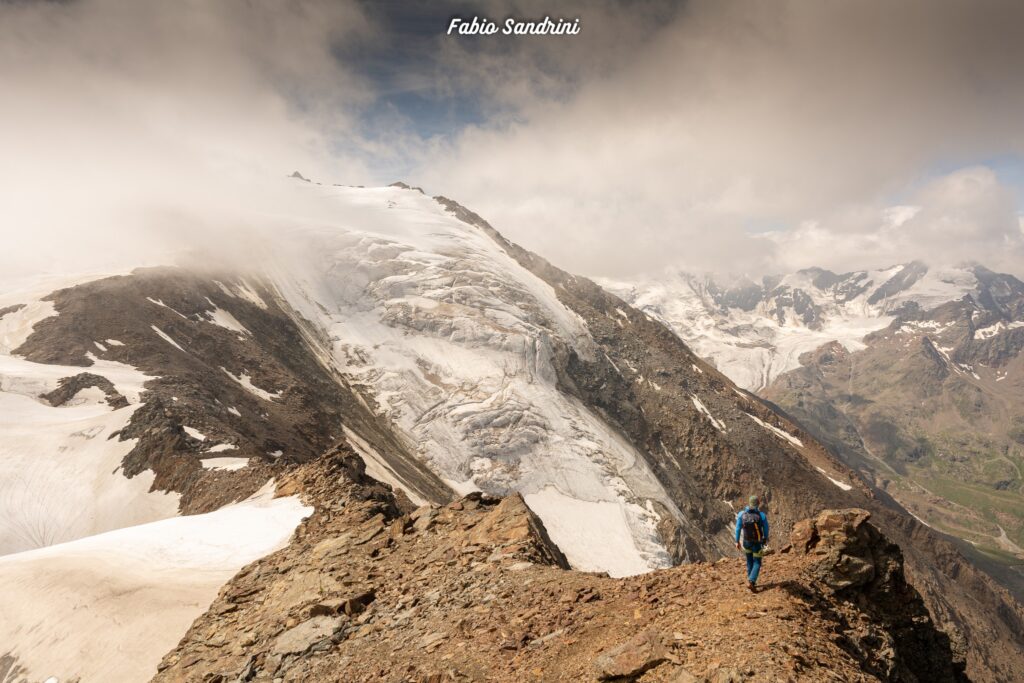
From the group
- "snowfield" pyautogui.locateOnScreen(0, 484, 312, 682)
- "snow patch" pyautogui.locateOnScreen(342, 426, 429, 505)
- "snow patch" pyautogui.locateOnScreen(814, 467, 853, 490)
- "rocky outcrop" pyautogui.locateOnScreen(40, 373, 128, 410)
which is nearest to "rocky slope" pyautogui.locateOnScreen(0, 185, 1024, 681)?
"snowfield" pyautogui.locateOnScreen(0, 484, 312, 682)

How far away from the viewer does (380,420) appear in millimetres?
89875

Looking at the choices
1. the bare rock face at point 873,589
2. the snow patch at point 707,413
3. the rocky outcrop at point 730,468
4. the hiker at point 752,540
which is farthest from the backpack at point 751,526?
the snow patch at point 707,413

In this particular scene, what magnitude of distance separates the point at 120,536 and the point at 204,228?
429 feet

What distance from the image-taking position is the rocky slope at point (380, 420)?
2491 centimetres

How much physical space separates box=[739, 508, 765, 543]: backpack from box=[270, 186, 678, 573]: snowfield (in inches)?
2198

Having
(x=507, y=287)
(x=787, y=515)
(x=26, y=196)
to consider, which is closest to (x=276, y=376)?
(x=507, y=287)

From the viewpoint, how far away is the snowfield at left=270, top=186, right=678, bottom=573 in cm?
8236

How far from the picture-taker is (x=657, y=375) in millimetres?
124812

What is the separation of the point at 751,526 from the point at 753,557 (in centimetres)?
69

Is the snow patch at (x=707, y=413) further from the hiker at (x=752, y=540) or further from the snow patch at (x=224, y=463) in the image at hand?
the hiker at (x=752, y=540)

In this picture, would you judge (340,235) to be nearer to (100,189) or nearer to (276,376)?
(276,376)

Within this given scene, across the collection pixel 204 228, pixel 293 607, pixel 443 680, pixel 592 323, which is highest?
pixel 204 228

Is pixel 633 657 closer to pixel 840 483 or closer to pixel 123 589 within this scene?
pixel 123 589

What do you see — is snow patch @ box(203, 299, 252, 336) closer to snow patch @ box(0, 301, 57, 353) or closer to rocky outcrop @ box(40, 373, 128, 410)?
snow patch @ box(0, 301, 57, 353)
